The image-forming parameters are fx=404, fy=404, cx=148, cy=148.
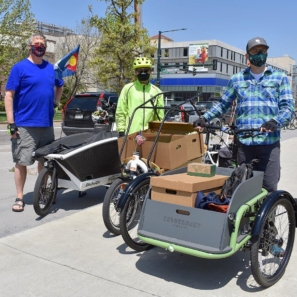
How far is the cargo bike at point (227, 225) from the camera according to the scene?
291 centimetres

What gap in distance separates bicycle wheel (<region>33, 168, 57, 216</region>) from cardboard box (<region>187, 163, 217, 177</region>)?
6.20ft

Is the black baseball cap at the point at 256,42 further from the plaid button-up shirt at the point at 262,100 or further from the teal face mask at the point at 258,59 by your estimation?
the plaid button-up shirt at the point at 262,100

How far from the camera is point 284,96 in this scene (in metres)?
3.60

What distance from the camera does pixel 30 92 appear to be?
478 centimetres

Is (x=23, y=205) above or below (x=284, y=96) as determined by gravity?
below

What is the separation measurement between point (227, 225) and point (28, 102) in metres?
2.97

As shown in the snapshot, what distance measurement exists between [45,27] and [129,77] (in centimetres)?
3903

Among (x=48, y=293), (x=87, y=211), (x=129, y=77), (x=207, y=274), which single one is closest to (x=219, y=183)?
(x=207, y=274)

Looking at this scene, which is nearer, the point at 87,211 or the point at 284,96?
the point at 284,96

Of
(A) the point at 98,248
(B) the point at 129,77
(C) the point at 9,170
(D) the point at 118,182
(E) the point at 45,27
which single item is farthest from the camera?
(E) the point at 45,27

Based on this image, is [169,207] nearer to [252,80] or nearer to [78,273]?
[78,273]

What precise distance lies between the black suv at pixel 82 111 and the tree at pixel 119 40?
6.32m

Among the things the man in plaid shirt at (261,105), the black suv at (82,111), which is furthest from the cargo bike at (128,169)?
the black suv at (82,111)

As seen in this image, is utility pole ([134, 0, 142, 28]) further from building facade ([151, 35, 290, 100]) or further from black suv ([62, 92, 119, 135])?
building facade ([151, 35, 290, 100])
